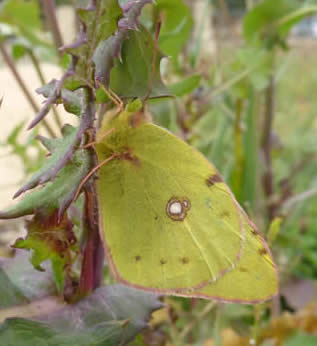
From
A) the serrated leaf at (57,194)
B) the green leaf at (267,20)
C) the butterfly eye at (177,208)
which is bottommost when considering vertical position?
the butterfly eye at (177,208)

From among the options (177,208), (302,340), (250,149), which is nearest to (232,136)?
(250,149)

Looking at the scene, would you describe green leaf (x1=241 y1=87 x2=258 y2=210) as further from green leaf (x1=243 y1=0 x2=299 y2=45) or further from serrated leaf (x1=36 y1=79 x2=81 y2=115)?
serrated leaf (x1=36 y1=79 x2=81 y2=115)

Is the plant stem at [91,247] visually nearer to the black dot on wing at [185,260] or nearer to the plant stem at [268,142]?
the black dot on wing at [185,260]

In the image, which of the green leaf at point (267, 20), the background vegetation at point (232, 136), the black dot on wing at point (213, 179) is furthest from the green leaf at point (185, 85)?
the green leaf at point (267, 20)

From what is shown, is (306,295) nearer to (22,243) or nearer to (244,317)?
(244,317)

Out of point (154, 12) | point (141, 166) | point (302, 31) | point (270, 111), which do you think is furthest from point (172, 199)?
point (302, 31)

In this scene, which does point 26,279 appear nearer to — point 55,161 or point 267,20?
point 55,161
